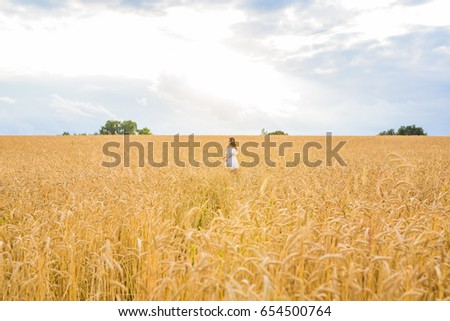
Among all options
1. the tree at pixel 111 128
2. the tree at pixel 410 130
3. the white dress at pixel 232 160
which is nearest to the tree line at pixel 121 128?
the tree at pixel 111 128

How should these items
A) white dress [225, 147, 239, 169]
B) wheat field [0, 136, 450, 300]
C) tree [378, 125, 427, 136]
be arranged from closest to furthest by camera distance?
wheat field [0, 136, 450, 300] < white dress [225, 147, 239, 169] < tree [378, 125, 427, 136]

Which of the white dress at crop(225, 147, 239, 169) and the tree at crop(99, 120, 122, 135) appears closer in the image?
the white dress at crop(225, 147, 239, 169)

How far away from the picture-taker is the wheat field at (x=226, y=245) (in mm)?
2682

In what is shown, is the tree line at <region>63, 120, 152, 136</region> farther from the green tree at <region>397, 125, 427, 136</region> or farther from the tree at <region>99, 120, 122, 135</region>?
the green tree at <region>397, 125, 427, 136</region>

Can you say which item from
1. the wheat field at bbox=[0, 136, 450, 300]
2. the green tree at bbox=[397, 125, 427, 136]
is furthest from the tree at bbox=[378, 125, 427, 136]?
the wheat field at bbox=[0, 136, 450, 300]

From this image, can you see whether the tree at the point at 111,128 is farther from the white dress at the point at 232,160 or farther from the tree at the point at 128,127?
the white dress at the point at 232,160

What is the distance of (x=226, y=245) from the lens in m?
3.13

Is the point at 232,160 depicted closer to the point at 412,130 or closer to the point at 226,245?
the point at 226,245

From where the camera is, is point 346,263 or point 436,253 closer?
point 346,263

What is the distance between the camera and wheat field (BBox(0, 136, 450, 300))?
2.68m
